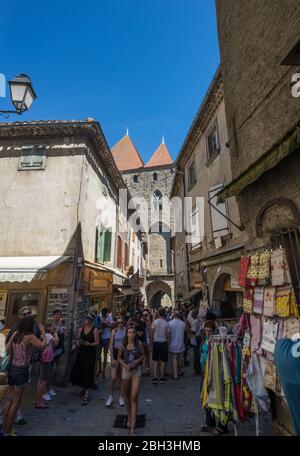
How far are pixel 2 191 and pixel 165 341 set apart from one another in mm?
7627

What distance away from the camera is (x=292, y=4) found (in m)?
3.49

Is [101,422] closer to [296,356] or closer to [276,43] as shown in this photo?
[296,356]

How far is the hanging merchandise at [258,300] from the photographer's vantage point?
3611mm

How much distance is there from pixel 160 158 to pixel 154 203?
384 inches

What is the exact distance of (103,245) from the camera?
11.1 meters

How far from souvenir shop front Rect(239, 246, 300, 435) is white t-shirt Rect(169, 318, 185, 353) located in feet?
9.88

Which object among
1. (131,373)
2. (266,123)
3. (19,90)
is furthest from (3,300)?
(266,123)

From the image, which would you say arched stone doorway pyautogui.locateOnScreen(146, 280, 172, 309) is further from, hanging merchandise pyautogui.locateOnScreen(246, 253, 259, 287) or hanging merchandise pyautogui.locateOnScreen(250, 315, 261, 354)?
hanging merchandise pyautogui.locateOnScreen(246, 253, 259, 287)

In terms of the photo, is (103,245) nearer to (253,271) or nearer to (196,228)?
(196,228)

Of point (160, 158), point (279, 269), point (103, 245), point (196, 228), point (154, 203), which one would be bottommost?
point (279, 269)

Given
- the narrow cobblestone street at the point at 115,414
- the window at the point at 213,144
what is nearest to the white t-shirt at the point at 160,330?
the narrow cobblestone street at the point at 115,414

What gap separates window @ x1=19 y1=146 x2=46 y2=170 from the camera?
891cm

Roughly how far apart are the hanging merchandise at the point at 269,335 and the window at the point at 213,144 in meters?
7.20
